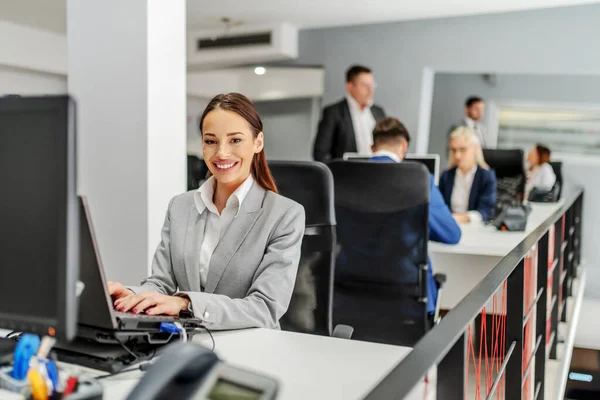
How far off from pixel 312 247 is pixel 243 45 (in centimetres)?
583

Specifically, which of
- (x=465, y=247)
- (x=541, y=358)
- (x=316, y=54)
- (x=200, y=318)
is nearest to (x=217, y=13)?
(x=316, y=54)

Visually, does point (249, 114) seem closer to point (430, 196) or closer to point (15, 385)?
point (15, 385)

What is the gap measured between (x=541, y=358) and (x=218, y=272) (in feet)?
5.19

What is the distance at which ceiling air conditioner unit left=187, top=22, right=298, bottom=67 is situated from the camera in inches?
295

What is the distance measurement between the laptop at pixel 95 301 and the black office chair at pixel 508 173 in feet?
14.6

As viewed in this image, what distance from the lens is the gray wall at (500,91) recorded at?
28.4 feet

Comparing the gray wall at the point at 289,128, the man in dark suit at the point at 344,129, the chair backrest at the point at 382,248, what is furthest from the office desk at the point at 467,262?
the gray wall at the point at 289,128

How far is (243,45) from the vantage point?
761cm

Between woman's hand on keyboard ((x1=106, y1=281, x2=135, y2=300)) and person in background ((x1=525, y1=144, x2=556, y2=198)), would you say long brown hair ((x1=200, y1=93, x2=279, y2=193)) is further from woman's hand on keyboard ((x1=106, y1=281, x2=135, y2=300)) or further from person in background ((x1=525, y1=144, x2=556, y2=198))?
person in background ((x1=525, y1=144, x2=556, y2=198))

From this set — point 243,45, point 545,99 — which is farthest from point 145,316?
point 545,99

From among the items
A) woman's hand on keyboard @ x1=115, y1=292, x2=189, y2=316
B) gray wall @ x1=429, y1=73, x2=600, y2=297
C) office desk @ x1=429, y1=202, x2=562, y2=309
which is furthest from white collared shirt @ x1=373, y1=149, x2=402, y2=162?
gray wall @ x1=429, y1=73, x2=600, y2=297

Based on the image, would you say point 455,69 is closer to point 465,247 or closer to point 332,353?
point 465,247

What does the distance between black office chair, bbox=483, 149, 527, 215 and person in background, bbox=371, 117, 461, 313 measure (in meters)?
2.35

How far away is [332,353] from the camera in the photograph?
1374mm
